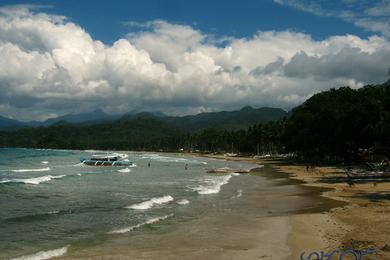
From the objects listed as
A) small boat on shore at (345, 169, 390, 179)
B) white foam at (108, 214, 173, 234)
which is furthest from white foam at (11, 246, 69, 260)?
small boat on shore at (345, 169, 390, 179)

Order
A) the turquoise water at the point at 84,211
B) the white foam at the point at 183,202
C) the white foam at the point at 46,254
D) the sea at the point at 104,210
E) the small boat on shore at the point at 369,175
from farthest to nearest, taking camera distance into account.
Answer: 1. the small boat on shore at the point at 369,175
2. the white foam at the point at 183,202
3. the turquoise water at the point at 84,211
4. the sea at the point at 104,210
5. the white foam at the point at 46,254

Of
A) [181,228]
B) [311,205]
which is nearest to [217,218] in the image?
[181,228]

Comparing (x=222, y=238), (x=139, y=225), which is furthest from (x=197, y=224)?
(x=222, y=238)

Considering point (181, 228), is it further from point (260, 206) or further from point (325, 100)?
point (325, 100)

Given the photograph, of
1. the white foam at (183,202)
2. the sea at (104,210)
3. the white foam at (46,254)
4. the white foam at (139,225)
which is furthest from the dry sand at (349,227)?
the white foam at (183,202)

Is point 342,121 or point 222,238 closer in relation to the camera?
point 222,238

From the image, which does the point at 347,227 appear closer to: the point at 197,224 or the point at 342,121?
the point at 197,224

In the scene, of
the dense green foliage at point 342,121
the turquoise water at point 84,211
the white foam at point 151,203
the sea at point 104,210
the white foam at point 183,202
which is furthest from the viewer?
A: the dense green foliage at point 342,121

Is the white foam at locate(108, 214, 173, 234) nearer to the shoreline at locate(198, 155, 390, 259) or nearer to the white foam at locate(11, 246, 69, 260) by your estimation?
the white foam at locate(11, 246, 69, 260)

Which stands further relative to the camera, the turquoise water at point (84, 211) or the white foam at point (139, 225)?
the white foam at point (139, 225)

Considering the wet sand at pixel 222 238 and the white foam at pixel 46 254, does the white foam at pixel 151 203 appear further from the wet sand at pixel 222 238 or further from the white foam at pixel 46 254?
the white foam at pixel 46 254

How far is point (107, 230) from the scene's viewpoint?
20.9 metres

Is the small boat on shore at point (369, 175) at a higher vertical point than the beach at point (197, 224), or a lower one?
higher

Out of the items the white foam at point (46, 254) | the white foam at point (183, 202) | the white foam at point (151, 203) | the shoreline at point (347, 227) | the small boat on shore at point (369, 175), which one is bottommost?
the white foam at point (46, 254)
